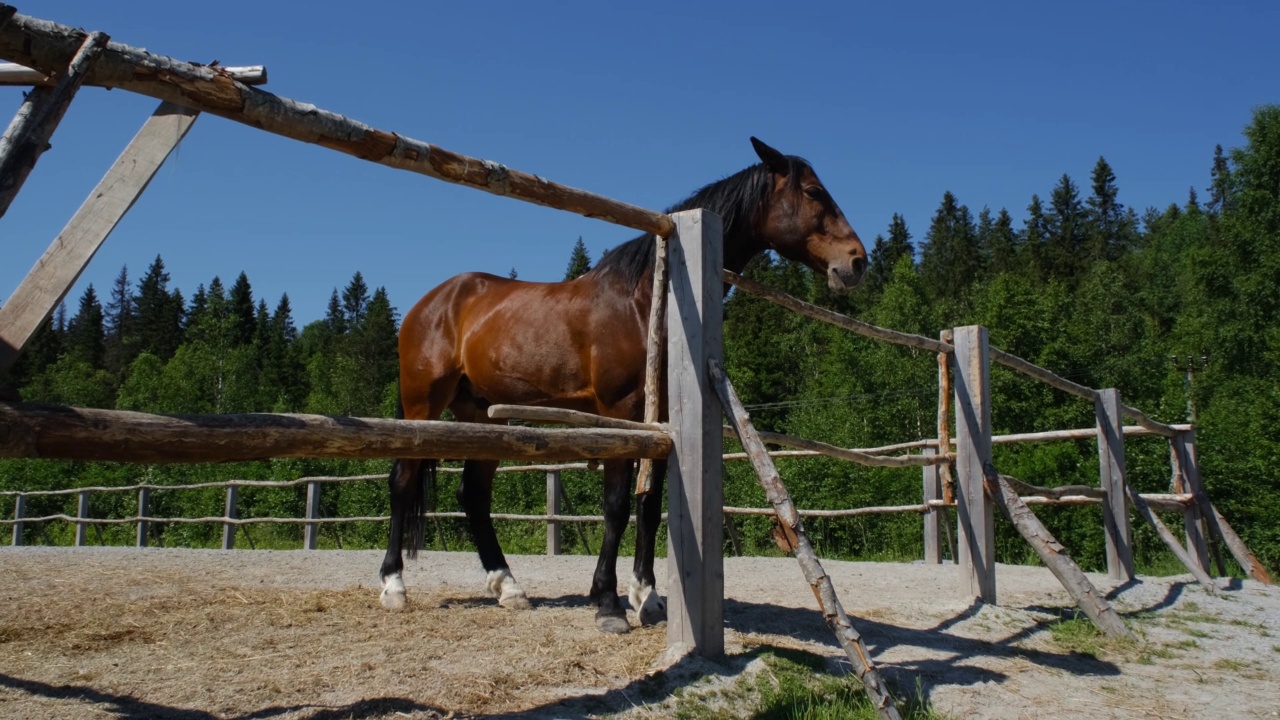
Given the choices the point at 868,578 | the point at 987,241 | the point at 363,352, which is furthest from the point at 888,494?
the point at 987,241

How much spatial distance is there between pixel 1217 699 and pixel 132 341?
229 ft

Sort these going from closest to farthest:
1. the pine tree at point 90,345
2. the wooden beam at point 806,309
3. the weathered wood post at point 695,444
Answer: the weathered wood post at point 695,444 → the wooden beam at point 806,309 → the pine tree at point 90,345

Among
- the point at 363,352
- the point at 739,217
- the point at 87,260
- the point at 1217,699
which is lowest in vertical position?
the point at 1217,699

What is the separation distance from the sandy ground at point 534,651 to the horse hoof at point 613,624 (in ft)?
0.20

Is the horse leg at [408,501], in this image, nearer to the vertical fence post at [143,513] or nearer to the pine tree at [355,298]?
the vertical fence post at [143,513]

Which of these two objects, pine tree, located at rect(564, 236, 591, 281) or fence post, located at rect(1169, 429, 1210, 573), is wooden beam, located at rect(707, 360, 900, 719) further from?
pine tree, located at rect(564, 236, 591, 281)

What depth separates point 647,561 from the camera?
420 cm

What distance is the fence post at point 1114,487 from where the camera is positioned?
578 cm

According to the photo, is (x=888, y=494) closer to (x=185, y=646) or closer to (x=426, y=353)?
(x=426, y=353)

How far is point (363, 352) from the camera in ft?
155

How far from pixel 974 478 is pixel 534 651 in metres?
2.78

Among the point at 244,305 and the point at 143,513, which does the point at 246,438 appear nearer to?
the point at 143,513

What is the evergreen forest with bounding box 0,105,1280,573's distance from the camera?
582 inches

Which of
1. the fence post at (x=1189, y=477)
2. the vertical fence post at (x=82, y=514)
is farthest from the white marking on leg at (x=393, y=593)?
the vertical fence post at (x=82, y=514)
